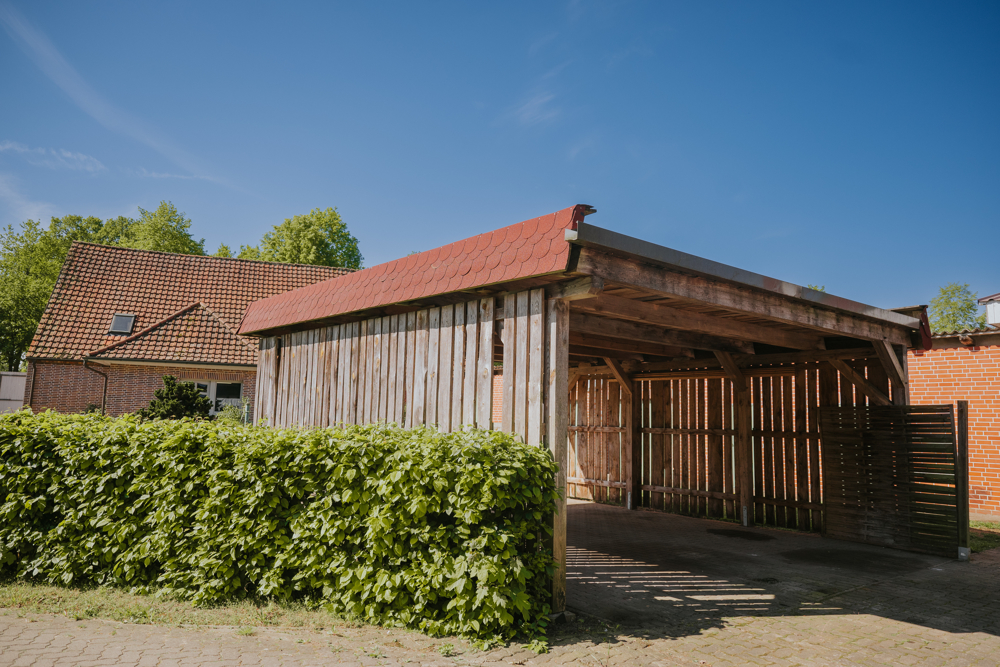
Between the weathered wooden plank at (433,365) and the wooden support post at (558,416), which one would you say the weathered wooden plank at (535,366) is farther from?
the weathered wooden plank at (433,365)

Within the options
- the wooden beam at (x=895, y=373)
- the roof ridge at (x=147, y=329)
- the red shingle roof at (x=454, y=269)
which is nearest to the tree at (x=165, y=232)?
the roof ridge at (x=147, y=329)

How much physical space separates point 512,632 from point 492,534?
2.38 ft

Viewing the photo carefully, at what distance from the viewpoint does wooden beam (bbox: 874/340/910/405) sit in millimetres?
8125

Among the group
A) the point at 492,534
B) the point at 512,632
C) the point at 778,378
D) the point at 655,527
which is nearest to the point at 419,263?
the point at 492,534

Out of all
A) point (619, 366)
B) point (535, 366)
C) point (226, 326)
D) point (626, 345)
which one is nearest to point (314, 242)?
point (226, 326)

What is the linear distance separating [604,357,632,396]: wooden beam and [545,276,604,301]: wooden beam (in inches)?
271

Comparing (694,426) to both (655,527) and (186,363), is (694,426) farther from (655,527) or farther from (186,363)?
(186,363)

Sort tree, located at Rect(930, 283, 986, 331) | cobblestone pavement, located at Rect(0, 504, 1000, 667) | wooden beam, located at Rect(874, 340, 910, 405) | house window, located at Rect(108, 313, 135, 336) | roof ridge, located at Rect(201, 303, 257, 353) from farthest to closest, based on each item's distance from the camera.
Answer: tree, located at Rect(930, 283, 986, 331)
house window, located at Rect(108, 313, 135, 336)
roof ridge, located at Rect(201, 303, 257, 353)
wooden beam, located at Rect(874, 340, 910, 405)
cobblestone pavement, located at Rect(0, 504, 1000, 667)

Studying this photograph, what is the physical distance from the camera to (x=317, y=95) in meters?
11.7

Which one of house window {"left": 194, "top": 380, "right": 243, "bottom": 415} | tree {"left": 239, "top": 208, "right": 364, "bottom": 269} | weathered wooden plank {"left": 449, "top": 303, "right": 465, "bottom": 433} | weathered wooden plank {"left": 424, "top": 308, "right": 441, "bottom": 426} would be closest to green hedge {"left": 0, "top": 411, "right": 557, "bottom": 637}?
weathered wooden plank {"left": 449, "top": 303, "right": 465, "bottom": 433}

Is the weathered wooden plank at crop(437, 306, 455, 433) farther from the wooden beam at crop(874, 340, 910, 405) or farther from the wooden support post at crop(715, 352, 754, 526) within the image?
the wooden beam at crop(874, 340, 910, 405)

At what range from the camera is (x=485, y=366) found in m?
5.60

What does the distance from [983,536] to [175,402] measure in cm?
1486

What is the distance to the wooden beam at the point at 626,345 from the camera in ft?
30.1
